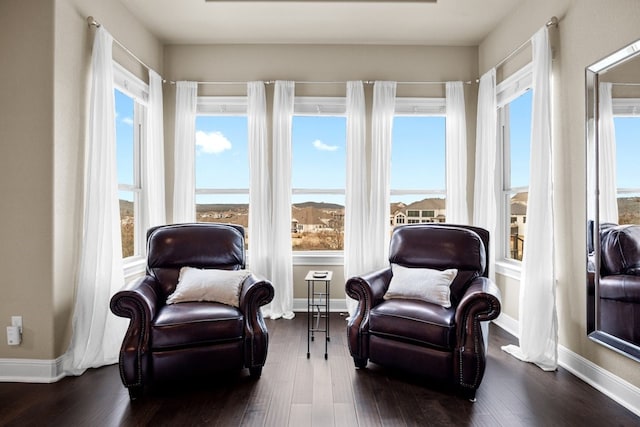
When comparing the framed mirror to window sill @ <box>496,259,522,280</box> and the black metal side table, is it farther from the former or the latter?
the black metal side table

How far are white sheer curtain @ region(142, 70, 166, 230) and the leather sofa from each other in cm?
390

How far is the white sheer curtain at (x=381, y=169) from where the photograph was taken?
4.27 m

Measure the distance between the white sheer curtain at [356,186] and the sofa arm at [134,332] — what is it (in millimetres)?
2235

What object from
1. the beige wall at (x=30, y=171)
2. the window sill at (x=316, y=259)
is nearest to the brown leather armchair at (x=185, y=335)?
the beige wall at (x=30, y=171)

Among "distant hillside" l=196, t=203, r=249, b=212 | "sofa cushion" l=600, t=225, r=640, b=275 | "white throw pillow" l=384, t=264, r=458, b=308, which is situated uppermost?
"distant hillside" l=196, t=203, r=249, b=212

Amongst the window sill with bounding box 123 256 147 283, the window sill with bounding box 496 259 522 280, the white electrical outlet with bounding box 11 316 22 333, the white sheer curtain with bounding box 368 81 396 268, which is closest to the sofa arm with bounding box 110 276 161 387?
the white electrical outlet with bounding box 11 316 22 333

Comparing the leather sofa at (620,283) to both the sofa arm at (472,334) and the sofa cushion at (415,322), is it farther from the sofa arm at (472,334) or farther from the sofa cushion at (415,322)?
the sofa cushion at (415,322)

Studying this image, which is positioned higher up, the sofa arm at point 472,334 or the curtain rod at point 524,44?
the curtain rod at point 524,44

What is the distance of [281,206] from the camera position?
429 cm

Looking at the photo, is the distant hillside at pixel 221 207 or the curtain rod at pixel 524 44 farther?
the distant hillside at pixel 221 207

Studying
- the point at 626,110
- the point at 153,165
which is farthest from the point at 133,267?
the point at 626,110

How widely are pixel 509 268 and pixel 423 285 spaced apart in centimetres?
134

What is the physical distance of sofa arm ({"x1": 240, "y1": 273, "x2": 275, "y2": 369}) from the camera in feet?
8.77

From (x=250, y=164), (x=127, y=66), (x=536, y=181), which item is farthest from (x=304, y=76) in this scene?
(x=536, y=181)
